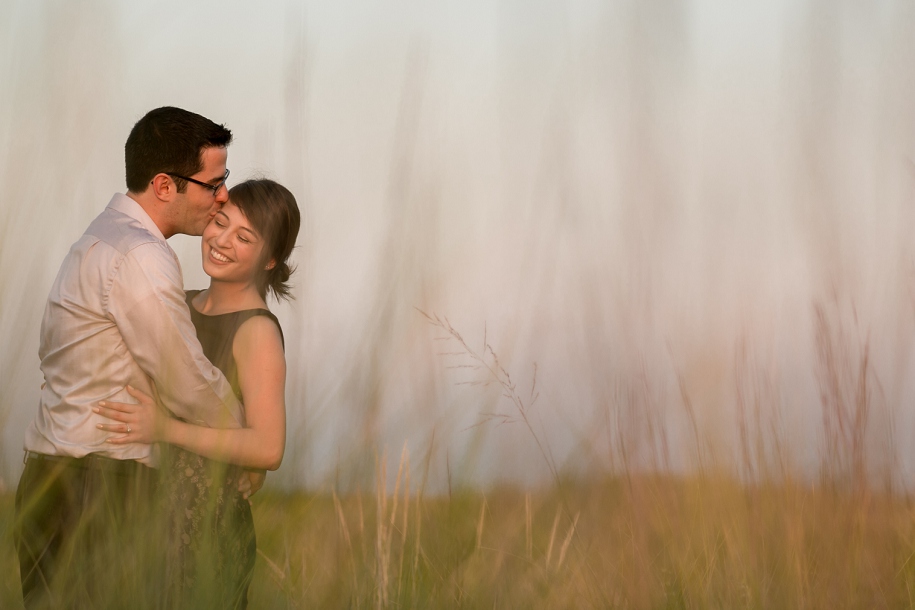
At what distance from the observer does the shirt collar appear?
2.16 metres

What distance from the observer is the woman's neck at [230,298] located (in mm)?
2357

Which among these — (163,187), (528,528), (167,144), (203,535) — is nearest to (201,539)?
(203,535)

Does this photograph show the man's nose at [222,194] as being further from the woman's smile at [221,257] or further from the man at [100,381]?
the man at [100,381]

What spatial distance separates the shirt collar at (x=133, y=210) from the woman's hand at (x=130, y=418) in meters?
0.45

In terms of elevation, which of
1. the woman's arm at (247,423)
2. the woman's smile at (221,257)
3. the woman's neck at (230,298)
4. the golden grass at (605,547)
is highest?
the woman's smile at (221,257)

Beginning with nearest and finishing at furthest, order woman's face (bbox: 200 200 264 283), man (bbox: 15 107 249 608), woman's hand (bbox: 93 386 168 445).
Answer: man (bbox: 15 107 249 608) < woman's hand (bbox: 93 386 168 445) < woman's face (bbox: 200 200 264 283)

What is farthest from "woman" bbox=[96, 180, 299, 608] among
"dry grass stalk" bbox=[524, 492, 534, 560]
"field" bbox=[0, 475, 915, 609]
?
"dry grass stalk" bbox=[524, 492, 534, 560]

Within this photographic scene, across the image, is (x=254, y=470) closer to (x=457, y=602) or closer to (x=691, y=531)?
(x=457, y=602)

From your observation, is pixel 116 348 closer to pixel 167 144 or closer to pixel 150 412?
pixel 150 412

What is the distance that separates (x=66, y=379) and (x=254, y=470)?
48 centimetres

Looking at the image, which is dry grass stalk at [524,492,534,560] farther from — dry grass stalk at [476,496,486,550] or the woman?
the woman

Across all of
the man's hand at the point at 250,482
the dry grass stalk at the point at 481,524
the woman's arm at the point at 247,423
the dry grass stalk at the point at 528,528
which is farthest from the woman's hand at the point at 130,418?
the dry grass stalk at the point at 528,528

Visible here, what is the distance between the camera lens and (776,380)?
2.21m

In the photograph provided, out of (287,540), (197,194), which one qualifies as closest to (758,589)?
(287,540)
